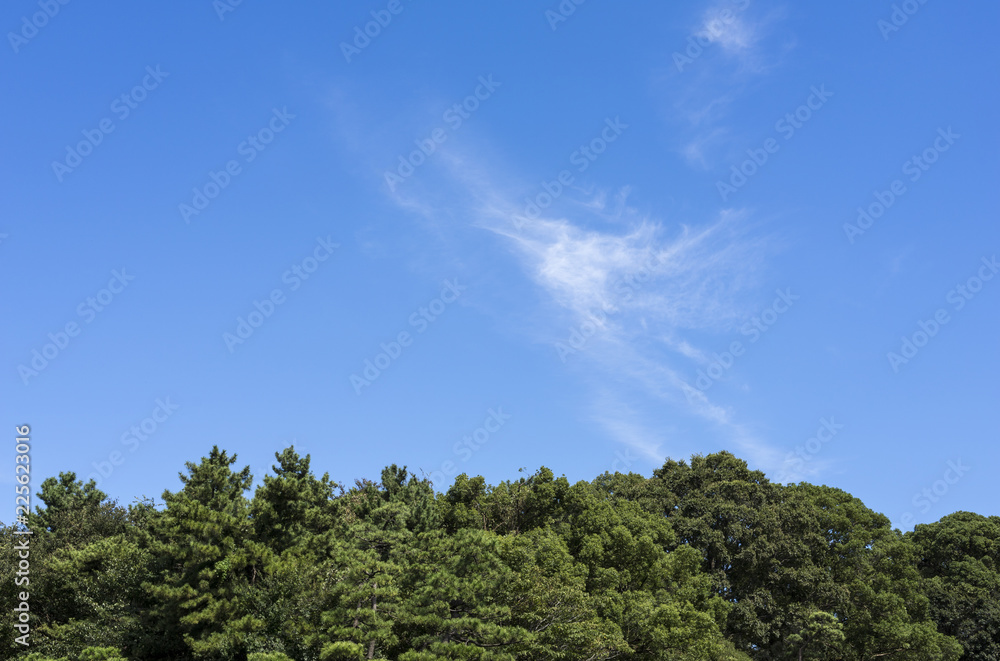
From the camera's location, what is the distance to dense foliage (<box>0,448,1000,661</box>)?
27078mm

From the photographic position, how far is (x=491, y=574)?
28156mm

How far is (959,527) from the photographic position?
5250cm

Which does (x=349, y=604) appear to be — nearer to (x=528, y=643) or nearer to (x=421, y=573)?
(x=421, y=573)

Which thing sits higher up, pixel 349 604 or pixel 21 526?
pixel 21 526

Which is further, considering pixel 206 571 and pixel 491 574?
pixel 491 574

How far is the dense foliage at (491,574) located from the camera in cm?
2708

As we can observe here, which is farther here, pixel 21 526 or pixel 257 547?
pixel 21 526

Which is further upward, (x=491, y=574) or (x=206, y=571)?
(x=491, y=574)

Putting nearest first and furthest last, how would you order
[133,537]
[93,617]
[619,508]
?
[93,617]
[133,537]
[619,508]

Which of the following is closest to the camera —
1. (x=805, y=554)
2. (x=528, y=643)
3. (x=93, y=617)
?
(x=528, y=643)

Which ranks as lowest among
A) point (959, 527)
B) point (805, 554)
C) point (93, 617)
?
point (93, 617)

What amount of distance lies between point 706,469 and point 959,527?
18.5 m

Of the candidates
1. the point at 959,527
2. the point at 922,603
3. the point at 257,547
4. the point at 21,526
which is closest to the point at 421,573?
the point at 257,547

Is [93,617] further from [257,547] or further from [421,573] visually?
[421,573]
